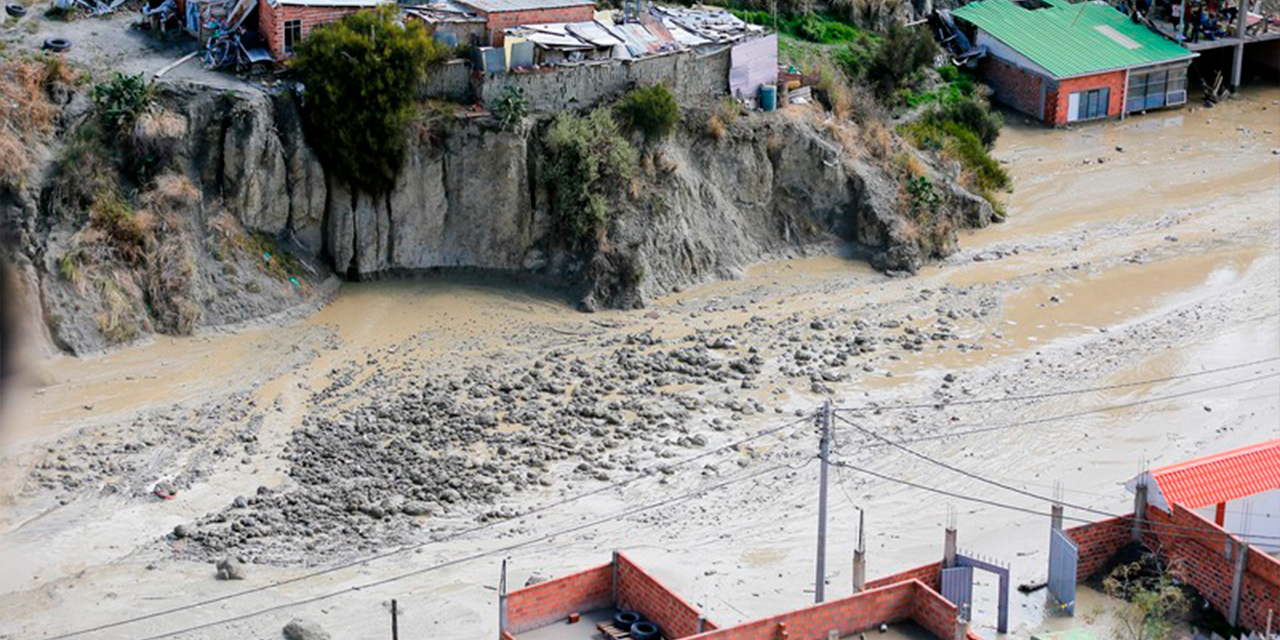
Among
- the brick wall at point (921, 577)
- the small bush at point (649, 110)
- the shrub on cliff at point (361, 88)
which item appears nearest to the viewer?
the brick wall at point (921, 577)

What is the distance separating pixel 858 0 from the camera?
51625mm

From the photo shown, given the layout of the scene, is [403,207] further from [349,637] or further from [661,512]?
[349,637]

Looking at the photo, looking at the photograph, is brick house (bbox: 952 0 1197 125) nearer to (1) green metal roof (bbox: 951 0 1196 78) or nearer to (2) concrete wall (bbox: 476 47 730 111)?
(1) green metal roof (bbox: 951 0 1196 78)

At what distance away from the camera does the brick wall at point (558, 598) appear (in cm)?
2673

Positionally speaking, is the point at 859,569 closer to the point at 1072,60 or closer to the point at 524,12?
Result: the point at 524,12

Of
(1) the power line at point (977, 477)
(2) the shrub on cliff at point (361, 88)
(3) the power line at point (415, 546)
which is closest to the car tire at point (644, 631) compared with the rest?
(3) the power line at point (415, 546)

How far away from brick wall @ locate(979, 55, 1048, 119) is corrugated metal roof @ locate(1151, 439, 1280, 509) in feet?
76.0

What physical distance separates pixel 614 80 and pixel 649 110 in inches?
43.1

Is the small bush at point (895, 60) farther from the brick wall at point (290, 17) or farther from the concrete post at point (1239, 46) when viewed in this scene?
the brick wall at point (290, 17)

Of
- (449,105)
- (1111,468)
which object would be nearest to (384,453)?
(449,105)

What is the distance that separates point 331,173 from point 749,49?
9.06 m

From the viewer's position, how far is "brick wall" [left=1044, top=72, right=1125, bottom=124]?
51.8m

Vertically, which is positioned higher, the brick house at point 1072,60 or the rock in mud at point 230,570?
the brick house at point 1072,60

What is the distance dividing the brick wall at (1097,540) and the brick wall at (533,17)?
16.4 m
